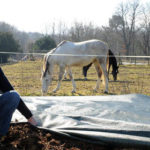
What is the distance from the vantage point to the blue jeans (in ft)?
5.05

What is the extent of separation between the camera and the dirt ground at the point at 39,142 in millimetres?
1642

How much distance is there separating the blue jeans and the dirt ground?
7.1 inches

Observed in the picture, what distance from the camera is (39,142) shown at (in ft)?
5.57

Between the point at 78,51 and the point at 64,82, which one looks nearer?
the point at 78,51

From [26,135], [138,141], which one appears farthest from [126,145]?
[26,135]

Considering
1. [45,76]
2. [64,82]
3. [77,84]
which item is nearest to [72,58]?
[45,76]

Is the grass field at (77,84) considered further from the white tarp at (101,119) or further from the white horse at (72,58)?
the white tarp at (101,119)

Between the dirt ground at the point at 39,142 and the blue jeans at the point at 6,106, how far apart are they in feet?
0.59

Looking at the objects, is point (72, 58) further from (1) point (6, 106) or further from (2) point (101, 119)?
(1) point (6, 106)

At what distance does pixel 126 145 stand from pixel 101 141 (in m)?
0.21

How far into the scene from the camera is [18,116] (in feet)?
7.03

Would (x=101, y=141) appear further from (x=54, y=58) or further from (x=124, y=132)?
(x=54, y=58)

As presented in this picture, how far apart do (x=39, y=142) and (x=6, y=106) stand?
0.45m

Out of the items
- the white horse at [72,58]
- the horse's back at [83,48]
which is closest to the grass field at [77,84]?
the white horse at [72,58]
